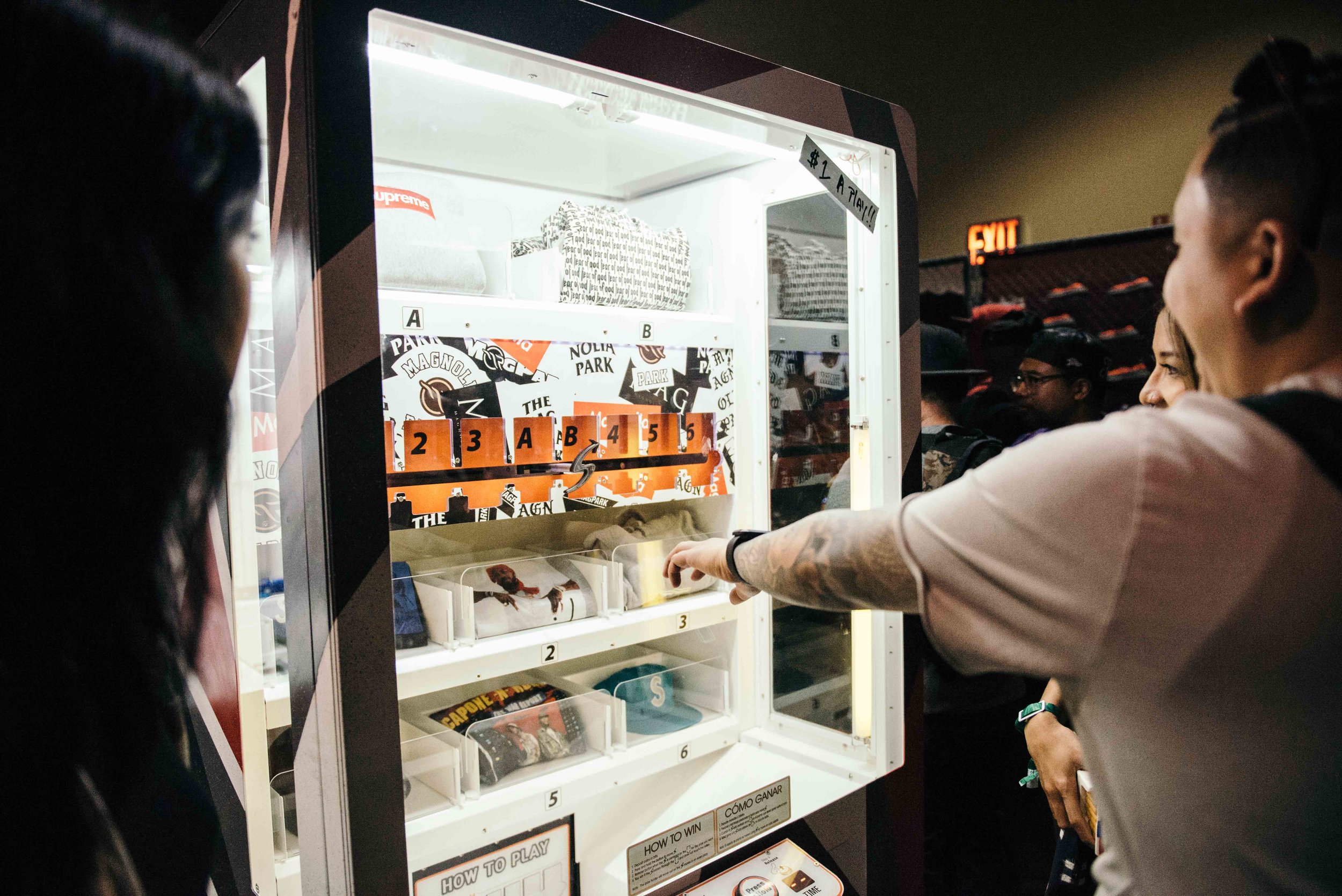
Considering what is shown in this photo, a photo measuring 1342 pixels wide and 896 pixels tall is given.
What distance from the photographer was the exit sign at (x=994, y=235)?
16.9 ft

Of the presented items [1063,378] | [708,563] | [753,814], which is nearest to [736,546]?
[708,563]

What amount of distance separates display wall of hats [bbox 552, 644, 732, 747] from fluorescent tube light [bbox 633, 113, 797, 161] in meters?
1.17

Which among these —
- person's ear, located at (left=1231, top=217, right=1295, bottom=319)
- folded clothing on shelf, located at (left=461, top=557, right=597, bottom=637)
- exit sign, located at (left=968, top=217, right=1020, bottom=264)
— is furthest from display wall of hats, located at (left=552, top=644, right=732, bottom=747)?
exit sign, located at (left=968, top=217, right=1020, bottom=264)

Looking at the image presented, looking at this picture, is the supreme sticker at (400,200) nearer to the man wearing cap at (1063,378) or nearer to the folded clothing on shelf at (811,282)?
the folded clothing on shelf at (811,282)

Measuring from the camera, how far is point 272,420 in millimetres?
1239

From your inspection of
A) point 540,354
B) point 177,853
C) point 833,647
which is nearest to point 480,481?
point 540,354

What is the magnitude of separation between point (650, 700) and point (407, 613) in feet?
2.16

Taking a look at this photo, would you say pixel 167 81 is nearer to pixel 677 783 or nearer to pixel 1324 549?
pixel 1324 549

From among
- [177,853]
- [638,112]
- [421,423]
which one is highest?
[638,112]

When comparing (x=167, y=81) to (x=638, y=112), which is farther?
(x=638, y=112)

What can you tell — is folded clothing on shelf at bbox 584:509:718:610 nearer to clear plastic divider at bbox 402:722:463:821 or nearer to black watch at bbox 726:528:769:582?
clear plastic divider at bbox 402:722:463:821

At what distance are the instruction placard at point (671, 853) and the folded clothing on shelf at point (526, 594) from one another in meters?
0.46

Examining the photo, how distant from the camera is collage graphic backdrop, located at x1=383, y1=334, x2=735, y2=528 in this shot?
4.95 feet

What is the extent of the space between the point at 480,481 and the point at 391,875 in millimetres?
683
